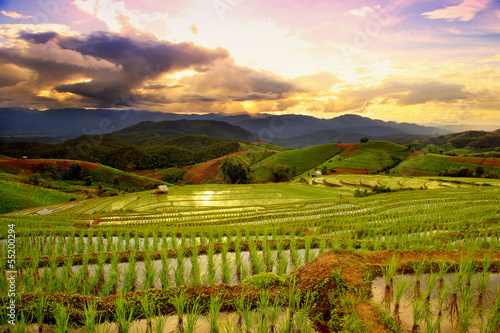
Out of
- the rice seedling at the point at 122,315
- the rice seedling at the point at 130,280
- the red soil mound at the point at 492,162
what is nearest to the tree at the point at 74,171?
the rice seedling at the point at 130,280

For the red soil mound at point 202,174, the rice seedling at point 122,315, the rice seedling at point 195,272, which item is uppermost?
the rice seedling at point 122,315

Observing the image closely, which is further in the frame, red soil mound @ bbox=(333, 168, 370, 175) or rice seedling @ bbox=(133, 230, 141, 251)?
red soil mound @ bbox=(333, 168, 370, 175)

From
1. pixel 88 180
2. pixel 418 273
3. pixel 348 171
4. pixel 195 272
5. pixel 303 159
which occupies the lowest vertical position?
pixel 88 180

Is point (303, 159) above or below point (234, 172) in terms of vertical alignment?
above

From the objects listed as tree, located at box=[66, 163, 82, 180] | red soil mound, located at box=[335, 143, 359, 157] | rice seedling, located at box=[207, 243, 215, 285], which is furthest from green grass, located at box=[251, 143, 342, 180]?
rice seedling, located at box=[207, 243, 215, 285]

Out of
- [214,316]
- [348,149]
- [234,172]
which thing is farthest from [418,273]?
[348,149]

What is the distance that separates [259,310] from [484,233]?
1064 centimetres

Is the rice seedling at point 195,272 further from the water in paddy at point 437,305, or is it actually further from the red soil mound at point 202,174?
the red soil mound at point 202,174

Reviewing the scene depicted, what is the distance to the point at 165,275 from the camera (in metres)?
5.18

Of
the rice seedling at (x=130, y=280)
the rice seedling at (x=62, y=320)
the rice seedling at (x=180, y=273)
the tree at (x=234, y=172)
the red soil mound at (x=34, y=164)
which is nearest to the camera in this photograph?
the rice seedling at (x=62, y=320)

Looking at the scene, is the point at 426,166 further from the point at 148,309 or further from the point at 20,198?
the point at 20,198

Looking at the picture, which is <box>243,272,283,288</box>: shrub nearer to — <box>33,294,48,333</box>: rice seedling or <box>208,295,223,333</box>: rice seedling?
<box>208,295,223,333</box>: rice seedling

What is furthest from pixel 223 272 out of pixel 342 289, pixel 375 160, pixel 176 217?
pixel 375 160

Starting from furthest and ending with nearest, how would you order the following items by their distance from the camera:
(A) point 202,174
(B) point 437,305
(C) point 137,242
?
1. (A) point 202,174
2. (C) point 137,242
3. (B) point 437,305
